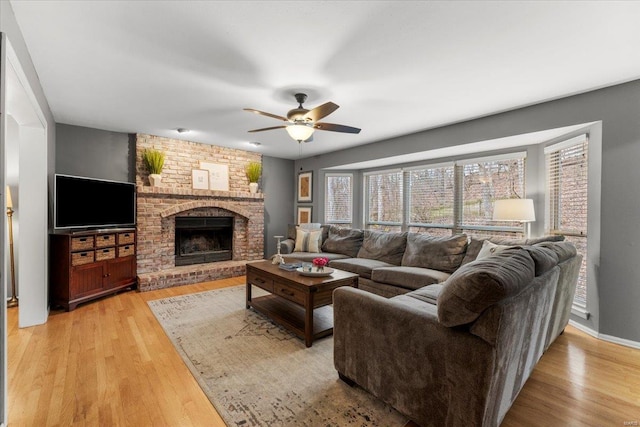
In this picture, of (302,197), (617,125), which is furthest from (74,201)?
(617,125)

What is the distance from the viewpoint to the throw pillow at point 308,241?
202 inches

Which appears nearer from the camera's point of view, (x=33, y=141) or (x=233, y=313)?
(x=33, y=141)

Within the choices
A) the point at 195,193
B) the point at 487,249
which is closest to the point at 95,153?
the point at 195,193

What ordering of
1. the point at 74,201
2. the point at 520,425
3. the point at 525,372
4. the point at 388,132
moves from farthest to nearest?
the point at 388,132, the point at 74,201, the point at 525,372, the point at 520,425

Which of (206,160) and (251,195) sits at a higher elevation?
(206,160)

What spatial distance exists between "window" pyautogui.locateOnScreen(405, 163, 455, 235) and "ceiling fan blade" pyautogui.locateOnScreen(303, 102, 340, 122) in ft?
9.75

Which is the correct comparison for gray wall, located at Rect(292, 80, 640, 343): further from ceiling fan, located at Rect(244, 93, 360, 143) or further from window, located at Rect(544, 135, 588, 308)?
ceiling fan, located at Rect(244, 93, 360, 143)

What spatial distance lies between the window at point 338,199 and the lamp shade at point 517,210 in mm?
3205

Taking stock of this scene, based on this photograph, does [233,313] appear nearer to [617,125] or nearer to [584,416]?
[584,416]

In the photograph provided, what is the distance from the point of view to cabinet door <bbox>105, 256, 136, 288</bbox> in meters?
3.97

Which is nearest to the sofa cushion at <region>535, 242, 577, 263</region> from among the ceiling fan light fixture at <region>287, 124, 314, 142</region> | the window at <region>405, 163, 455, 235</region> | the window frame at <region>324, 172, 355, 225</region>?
the ceiling fan light fixture at <region>287, 124, 314, 142</region>

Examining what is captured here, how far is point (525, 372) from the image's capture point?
6.02ft

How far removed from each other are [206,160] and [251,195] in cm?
108

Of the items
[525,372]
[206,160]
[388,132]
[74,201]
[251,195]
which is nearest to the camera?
[525,372]
